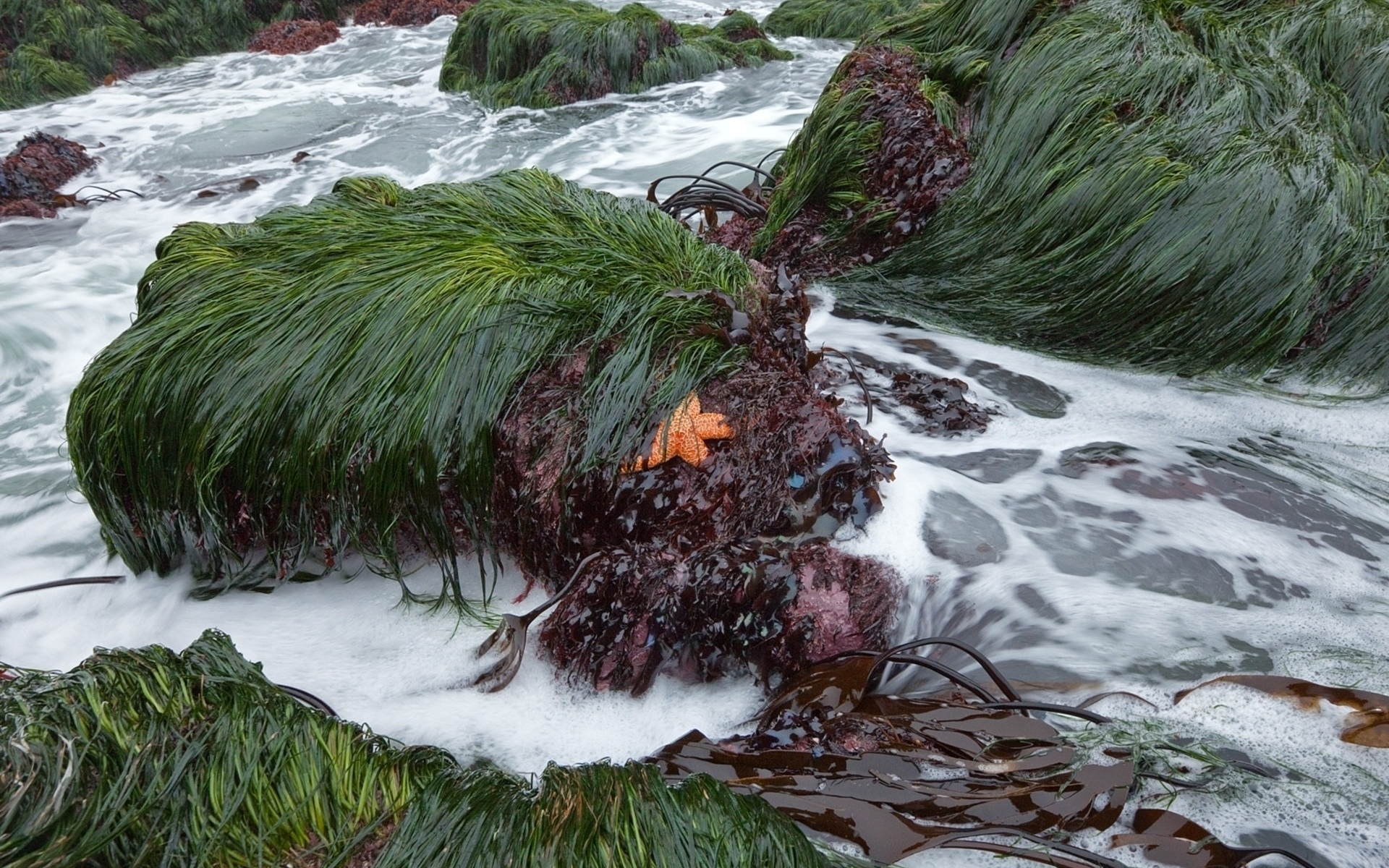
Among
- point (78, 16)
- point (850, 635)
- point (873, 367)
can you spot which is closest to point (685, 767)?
point (850, 635)

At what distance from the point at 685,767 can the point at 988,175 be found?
339cm

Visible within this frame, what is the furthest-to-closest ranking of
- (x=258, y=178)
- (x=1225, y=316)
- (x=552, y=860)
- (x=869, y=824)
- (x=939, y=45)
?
(x=258, y=178) < (x=939, y=45) < (x=1225, y=316) < (x=869, y=824) < (x=552, y=860)

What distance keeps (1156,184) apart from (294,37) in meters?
11.5

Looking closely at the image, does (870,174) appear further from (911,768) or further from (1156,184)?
(911,768)

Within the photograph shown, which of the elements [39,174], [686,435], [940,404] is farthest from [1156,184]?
[39,174]

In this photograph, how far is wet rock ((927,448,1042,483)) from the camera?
323 centimetres

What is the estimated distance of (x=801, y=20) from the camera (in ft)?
36.3

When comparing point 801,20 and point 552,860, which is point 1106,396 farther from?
point 801,20

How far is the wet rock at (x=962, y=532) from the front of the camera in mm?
2828

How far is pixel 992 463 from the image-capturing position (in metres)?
3.30

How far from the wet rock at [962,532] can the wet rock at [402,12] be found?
12.1 m

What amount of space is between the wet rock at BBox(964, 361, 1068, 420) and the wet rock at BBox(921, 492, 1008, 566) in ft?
2.64

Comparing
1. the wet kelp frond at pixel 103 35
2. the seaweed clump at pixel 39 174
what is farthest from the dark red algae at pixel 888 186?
the wet kelp frond at pixel 103 35

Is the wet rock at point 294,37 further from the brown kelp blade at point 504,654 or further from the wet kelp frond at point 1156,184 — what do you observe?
the brown kelp blade at point 504,654
